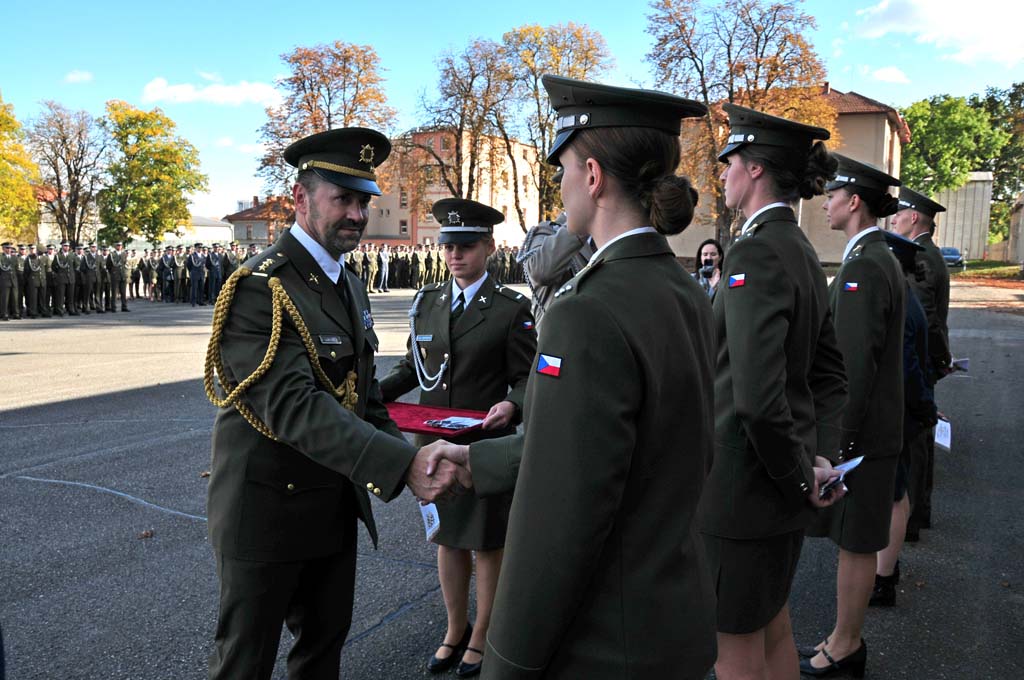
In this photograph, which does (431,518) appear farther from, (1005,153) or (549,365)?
(1005,153)

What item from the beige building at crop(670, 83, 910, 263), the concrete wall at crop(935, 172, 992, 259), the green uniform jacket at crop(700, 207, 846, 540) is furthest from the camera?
the concrete wall at crop(935, 172, 992, 259)

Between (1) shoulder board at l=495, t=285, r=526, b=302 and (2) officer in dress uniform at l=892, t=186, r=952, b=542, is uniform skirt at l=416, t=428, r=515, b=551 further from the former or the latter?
(2) officer in dress uniform at l=892, t=186, r=952, b=542

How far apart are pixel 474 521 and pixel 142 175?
66.6m

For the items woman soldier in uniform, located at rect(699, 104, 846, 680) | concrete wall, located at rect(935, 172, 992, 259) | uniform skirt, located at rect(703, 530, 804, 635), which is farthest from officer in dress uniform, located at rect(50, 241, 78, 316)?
concrete wall, located at rect(935, 172, 992, 259)

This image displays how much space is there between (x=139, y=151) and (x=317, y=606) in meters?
67.7

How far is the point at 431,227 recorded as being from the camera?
79.8m

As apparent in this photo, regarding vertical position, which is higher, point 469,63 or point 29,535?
point 469,63

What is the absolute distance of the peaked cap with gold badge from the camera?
281 centimetres

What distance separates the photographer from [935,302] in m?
6.17

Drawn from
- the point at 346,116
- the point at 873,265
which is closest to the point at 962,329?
the point at 873,265

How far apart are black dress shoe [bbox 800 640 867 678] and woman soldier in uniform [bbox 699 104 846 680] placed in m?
1.00

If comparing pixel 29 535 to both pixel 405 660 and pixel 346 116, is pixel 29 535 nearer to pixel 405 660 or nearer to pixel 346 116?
pixel 405 660

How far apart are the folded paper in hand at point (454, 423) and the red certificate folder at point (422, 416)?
0.06 ft

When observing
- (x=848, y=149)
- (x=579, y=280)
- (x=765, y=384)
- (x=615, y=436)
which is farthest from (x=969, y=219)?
(x=615, y=436)
